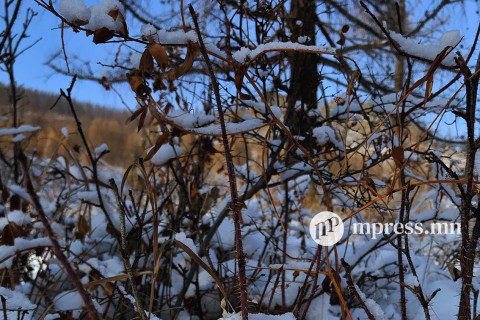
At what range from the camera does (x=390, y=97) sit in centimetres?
159

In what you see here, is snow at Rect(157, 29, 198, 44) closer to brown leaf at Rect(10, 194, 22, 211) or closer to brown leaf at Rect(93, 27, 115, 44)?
brown leaf at Rect(93, 27, 115, 44)

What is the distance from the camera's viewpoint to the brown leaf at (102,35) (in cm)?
61

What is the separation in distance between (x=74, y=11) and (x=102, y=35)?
58 millimetres

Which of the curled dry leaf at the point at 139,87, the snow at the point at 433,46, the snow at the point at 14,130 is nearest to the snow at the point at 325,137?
the snow at the point at 433,46

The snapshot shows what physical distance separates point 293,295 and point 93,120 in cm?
2266

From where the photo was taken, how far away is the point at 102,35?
611 mm

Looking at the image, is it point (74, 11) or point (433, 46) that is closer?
point (74, 11)

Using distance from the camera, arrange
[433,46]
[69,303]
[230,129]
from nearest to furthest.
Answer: [433,46] < [230,129] < [69,303]

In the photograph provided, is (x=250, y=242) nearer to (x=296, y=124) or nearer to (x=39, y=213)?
(x=296, y=124)

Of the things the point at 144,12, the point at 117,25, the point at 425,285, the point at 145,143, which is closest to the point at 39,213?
the point at 117,25

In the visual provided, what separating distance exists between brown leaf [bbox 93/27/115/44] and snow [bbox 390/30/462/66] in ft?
1.78

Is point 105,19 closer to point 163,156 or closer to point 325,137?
point 163,156

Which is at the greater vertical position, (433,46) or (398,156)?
(433,46)

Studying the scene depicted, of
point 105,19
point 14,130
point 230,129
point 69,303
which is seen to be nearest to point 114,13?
point 105,19
